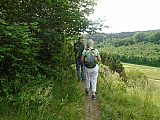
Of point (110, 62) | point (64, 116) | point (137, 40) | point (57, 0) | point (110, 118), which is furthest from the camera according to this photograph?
point (137, 40)

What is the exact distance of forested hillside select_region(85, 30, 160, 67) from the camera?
109562 millimetres

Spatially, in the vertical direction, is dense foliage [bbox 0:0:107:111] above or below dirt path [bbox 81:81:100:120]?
above

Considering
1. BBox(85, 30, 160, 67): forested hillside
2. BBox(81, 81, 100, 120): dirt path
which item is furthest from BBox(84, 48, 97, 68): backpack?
BBox(85, 30, 160, 67): forested hillside

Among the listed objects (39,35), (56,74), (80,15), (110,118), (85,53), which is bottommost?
(110,118)

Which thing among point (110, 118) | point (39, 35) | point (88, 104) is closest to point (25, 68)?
point (39, 35)

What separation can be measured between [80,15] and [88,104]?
3233 mm

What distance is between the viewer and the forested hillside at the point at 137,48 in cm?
10956

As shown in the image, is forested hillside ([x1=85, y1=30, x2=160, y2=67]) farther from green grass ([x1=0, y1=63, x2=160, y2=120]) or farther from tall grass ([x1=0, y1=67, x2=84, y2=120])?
tall grass ([x1=0, y1=67, x2=84, y2=120])

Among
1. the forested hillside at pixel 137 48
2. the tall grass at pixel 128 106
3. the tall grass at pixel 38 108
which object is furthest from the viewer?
the forested hillside at pixel 137 48

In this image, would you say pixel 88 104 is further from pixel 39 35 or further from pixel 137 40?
pixel 137 40

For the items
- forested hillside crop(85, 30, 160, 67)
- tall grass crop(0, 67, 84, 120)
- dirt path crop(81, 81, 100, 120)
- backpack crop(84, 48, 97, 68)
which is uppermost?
backpack crop(84, 48, 97, 68)

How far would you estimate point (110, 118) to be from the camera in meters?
4.49

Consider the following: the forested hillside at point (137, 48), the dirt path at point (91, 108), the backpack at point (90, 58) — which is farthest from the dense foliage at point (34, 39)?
the forested hillside at point (137, 48)

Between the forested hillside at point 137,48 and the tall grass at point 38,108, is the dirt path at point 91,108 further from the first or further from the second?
A: the forested hillside at point 137,48
